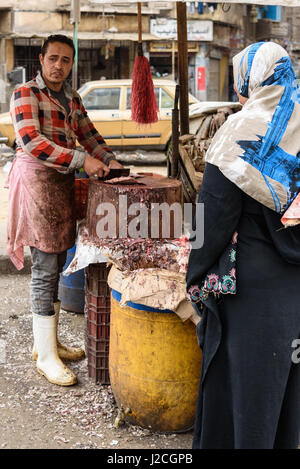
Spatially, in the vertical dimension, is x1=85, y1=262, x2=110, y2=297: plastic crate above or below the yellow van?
Answer: below

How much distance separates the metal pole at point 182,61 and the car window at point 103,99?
24.0 ft

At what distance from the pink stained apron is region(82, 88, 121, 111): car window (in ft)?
33.3

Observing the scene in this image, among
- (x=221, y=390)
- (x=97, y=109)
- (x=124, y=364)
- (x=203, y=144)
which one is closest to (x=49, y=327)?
(x=124, y=364)

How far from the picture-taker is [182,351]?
3.04 metres

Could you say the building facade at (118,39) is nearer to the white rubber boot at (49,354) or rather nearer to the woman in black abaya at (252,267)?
the white rubber boot at (49,354)

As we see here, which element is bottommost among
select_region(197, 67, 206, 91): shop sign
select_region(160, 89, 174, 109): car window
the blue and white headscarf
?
the blue and white headscarf

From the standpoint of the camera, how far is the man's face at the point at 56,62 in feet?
11.5

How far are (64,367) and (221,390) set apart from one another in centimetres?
156

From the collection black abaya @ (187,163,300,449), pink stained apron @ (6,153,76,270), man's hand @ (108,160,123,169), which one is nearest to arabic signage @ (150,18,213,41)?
man's hand @ (108,160,123,169)

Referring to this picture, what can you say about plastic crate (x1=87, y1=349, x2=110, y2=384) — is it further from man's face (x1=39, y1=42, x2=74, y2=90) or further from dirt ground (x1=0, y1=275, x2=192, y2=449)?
man's face (x1=39, y1=42, x2=74, y2=90)

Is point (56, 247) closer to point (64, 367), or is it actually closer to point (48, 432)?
point (64, 367)

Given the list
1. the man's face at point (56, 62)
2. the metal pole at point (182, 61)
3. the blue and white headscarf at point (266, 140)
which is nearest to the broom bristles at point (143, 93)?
the metal pole at point (182, 61)

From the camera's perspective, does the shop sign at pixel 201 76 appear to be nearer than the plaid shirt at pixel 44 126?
No

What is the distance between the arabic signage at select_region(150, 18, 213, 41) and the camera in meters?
20.4
